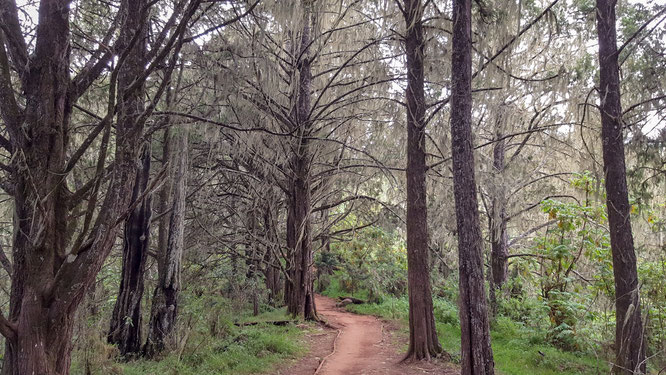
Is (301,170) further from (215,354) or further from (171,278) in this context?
(215,354)

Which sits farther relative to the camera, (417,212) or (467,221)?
(417,212)

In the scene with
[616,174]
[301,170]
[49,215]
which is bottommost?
[49,215]

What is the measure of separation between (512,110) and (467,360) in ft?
24.4

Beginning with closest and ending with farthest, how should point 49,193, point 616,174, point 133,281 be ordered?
point 49,193 → point 616,174 → point 133,281

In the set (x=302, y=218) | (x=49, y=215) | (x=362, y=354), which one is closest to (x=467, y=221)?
(x=362, y=354)

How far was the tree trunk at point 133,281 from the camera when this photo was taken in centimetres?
827

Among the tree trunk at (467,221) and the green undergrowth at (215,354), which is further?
the green undergrowth at (215,354)

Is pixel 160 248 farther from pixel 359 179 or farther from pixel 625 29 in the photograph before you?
pixel 625 29

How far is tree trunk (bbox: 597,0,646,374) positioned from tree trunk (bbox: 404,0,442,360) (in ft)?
10.3

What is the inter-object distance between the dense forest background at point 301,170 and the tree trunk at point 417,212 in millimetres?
42

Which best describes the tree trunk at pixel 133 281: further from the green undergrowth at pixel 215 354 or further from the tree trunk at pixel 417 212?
the tree trunk at pixel 417 212

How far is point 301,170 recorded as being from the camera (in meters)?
11.6

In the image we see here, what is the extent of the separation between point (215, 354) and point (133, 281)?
2.55m

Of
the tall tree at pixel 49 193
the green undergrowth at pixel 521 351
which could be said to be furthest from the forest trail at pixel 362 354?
the tall tree at pixel 49 193
